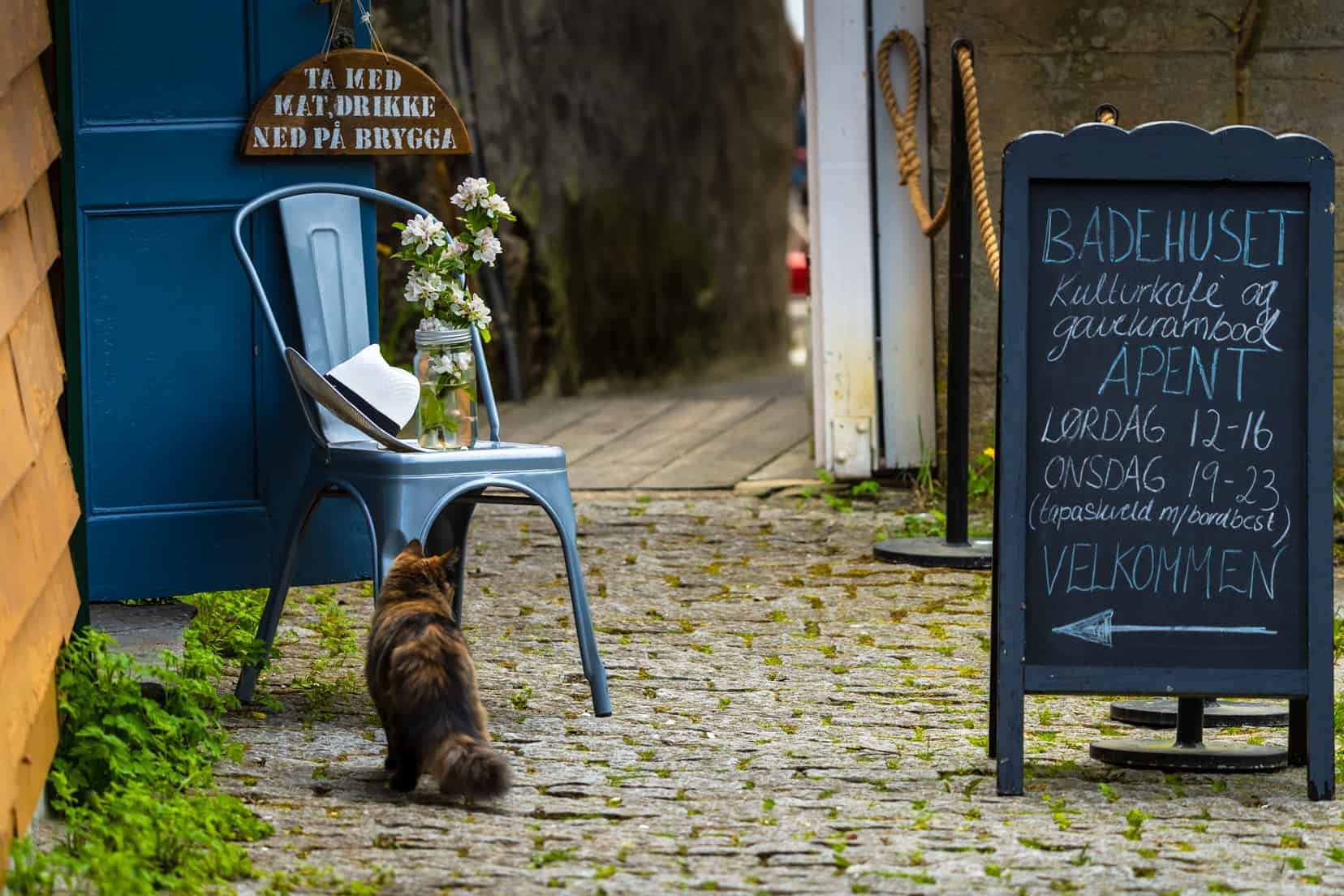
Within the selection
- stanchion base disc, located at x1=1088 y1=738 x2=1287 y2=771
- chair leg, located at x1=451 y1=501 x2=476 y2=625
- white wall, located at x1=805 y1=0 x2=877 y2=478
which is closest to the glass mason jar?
chair leg, located at x1=451 y1=501 x2=476 y2=625

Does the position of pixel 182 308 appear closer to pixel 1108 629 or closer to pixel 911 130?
pixel 1108 629

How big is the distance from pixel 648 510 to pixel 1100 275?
3719mm

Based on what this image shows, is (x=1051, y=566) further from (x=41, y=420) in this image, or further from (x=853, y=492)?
(x=853, y=492)

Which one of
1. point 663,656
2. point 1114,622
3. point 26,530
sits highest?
point 26,530

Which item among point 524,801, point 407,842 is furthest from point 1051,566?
point 407,842

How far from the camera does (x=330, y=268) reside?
4.91 meters

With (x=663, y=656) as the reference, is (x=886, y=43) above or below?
above

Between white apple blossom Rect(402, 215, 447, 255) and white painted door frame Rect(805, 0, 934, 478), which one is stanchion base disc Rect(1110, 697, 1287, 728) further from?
white painted door frame Rect(805, 0, 934, 478)

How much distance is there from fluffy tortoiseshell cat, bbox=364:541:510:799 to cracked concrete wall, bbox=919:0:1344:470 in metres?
3.98

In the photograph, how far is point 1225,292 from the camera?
4035 mm

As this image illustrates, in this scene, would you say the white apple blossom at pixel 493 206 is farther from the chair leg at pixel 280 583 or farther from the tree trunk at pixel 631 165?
the tree trunk at pixel 631 165

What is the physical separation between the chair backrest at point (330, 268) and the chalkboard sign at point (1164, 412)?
1.44 meters

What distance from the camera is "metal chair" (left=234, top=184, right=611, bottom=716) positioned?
4301mm

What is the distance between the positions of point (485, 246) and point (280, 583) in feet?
3.19
